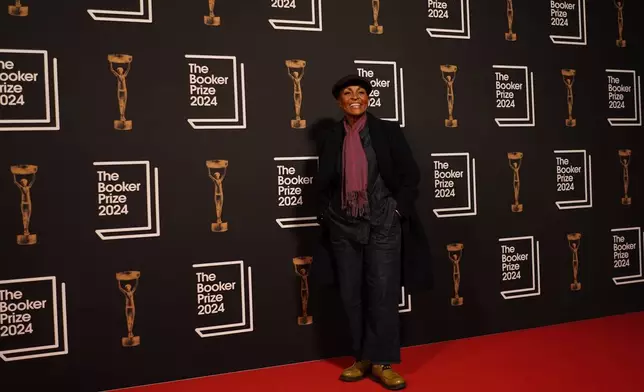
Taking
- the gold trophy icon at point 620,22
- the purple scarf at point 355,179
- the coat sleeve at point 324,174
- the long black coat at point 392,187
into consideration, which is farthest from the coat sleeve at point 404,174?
the gold trophy icon at point 620,22

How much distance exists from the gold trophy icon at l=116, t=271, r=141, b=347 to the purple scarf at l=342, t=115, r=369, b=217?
1.10 metres

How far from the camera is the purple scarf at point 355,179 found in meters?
2.80

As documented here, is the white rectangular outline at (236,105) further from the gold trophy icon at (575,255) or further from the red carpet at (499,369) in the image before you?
the gold trophy icon at (575,255)

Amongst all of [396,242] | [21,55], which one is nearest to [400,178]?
[396,242]

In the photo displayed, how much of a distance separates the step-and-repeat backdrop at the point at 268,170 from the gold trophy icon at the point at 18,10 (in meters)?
0.02

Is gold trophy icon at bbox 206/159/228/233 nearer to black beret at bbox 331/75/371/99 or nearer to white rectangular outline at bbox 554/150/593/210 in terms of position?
black beret at bbox 331/75/371/99

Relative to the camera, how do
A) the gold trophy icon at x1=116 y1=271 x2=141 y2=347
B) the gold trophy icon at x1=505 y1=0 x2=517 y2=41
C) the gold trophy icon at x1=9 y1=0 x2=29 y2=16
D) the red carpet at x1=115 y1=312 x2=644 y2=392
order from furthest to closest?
the gold trophy icon at x1=505 y1=0 x2=517 y2=41 → the gold trophy icon at x1=116 y1=271 x2=141 y2=347 → the red carpet at x1=115 y1=312 x2=644 y2=392 → the gold trophy icon at x1=9 y1=0 x2=29 y2=16

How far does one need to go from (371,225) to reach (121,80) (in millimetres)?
1403

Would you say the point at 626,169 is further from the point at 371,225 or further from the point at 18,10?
the point at 18,10

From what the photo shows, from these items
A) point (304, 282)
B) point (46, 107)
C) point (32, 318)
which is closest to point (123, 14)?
point (46, 107)

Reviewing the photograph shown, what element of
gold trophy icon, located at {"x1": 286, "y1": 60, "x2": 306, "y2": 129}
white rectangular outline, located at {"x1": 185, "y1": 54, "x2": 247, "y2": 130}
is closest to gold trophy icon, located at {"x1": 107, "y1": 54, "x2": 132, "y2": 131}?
white rectangular outline, located at {"x1": 185, "y1": 54, "x2": 247, "y2": 130}

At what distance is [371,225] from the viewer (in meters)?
2.85

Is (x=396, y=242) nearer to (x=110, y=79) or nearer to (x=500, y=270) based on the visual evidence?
(x=500, y=270)

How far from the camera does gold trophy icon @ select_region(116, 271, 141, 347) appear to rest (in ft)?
9.62
